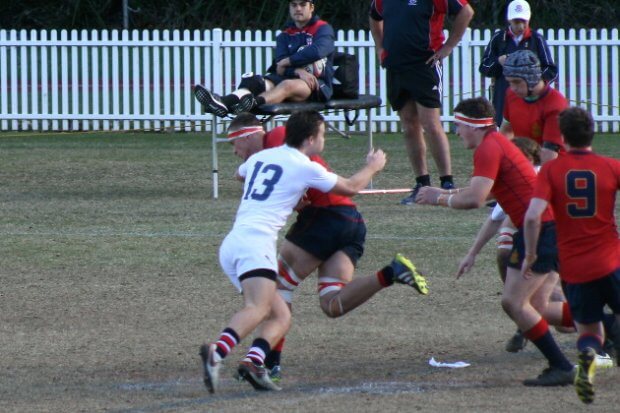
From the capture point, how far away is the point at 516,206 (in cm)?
696

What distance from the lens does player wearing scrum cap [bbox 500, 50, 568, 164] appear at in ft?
26.6

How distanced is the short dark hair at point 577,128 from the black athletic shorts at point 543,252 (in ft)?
2.21

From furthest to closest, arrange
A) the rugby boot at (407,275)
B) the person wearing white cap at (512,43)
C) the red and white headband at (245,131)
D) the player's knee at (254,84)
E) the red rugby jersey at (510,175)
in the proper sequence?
1. the player's knee at (254,84)
2. the person wearing white cap at (512,43)
3. the red and white headband at (245,131)
4. the rugby boot at (407,275)
5. the red rugby jersey at (510,175)

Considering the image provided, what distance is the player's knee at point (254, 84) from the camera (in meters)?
12.6

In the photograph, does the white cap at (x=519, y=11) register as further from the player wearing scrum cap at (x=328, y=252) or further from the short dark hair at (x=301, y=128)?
the short dark hair at (x=301, y=128)

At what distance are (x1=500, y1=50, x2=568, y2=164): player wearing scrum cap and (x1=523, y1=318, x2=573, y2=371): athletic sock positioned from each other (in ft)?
5.99

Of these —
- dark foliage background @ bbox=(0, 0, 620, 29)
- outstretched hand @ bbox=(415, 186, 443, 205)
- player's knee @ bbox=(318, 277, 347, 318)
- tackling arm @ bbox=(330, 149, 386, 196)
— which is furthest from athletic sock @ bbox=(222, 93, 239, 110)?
dark foliage background @ bbox=(0, 0, 620, 29)

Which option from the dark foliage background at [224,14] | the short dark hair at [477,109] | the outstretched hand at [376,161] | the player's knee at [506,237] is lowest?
the player's knee at [506,237]

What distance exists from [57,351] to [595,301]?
3.06 m

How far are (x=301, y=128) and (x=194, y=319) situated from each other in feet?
6.66

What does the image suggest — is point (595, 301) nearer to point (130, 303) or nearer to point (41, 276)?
point (130, 303)

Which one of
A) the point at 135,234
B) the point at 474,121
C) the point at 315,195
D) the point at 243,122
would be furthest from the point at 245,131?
the point at 135,234

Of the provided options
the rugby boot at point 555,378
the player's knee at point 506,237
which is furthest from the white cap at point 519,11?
the rugby boot at point 555,378

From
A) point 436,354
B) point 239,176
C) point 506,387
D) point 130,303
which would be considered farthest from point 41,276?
point 506,387
